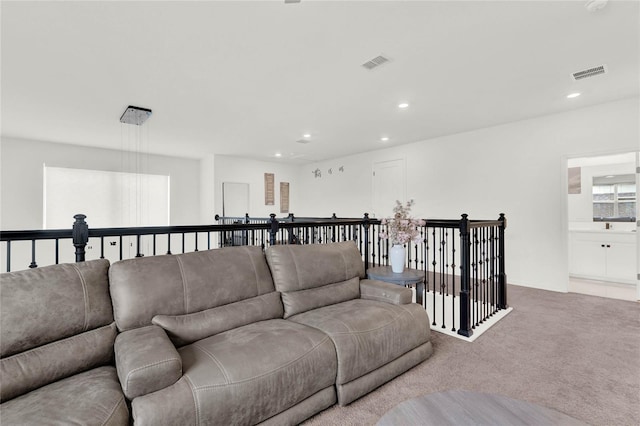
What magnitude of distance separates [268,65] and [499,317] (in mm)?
3846

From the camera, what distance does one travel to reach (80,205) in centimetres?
648

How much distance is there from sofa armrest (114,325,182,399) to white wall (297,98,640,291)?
5431 millimetres

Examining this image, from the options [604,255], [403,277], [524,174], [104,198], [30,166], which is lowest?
[604,255]

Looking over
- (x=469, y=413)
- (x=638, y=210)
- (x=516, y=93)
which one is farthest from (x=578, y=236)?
(x=469, y=413)

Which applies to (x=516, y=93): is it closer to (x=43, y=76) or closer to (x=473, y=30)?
(x=473, y=30)

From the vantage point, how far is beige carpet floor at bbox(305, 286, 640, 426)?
6.11 feet

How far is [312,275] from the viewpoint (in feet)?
8.20

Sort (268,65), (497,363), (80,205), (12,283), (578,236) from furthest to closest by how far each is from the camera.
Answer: (80,205), (578,236), (268,65), (497,363), (12,283)

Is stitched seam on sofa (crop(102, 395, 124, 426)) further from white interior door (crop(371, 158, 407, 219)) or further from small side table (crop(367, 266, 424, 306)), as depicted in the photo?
white interior door (crop(371, 158, 407, 219))

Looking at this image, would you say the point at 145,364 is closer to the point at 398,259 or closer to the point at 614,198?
the point at 398,259

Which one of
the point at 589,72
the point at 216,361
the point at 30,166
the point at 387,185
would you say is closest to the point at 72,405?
the point at 216,361

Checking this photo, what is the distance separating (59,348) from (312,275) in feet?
5.31

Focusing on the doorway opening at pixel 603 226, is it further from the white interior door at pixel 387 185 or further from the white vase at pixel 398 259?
the white vase at pixel 398 259

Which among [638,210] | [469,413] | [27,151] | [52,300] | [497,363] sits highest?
[27,151]
